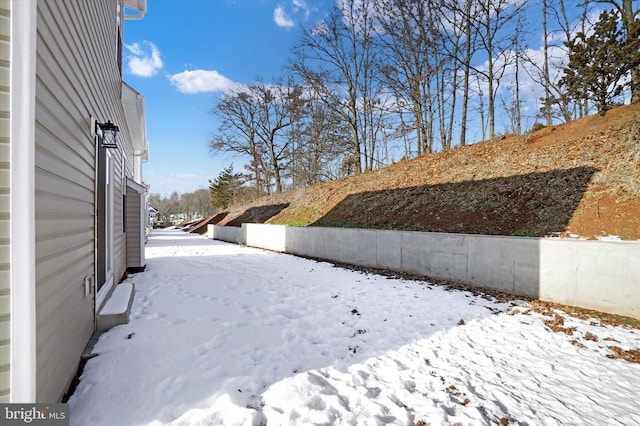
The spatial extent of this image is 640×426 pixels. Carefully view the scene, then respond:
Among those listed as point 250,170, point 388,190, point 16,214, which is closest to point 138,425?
point 16,214

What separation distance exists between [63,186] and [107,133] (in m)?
2.12

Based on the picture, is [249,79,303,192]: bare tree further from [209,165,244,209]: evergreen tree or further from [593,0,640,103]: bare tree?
[593,0,640,103]: bare tree

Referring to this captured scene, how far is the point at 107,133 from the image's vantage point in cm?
394

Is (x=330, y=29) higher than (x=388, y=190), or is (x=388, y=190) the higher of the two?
(x=330, y=29)

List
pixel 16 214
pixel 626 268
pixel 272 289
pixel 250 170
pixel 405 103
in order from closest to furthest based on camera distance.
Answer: pixel 16 214, pixel 626 268, pixel 272 289, pixel 405 103, pixel 250 170

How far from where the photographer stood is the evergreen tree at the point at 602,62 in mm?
8531

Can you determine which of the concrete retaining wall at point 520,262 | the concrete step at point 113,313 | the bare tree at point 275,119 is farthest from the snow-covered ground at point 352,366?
the bare tree at point 275,119

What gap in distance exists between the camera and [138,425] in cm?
190

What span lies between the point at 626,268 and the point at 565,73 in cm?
1033

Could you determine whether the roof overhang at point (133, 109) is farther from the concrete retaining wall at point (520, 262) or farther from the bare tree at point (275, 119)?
the bare tree at point (275, 119)

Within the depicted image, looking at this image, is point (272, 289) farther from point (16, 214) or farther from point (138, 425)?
point (16, 214)

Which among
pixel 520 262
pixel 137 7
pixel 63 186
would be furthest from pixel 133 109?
pixel 520 262

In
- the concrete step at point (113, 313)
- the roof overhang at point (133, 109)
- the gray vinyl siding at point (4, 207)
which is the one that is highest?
the roof overhang at point (133, 109)

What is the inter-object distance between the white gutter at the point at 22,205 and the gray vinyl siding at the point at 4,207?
21 mm
